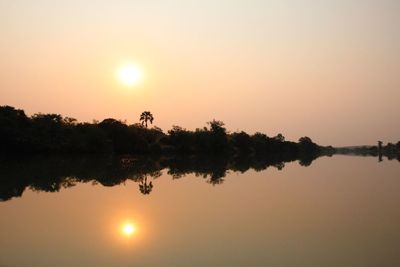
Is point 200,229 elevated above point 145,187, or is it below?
below

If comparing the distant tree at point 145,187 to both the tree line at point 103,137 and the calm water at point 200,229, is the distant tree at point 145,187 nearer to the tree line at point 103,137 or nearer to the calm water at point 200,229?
the calm water at point 200,229

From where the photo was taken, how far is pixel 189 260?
9.36 metres

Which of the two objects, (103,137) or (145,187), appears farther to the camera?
(103,137)

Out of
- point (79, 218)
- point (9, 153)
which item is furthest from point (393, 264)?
point (9, 153)

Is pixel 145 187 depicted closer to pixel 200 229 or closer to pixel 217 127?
pixel 200 229

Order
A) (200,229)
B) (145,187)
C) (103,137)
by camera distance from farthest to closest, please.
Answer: (103,137) → (145,187) → (200,229)

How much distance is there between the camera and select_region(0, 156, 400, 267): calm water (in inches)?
375

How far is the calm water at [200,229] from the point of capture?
31.3ft

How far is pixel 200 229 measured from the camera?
12625 mm

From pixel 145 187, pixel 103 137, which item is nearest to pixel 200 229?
pixel 145 187

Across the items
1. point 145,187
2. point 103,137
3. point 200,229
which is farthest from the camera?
point 103,137

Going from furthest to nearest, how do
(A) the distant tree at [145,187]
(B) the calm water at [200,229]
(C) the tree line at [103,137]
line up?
(C) the tree line at [103,137] → (A) the distant tree at [145,187] → (B) the calm water at [200,229]

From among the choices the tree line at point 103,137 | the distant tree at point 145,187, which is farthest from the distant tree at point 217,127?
the distant tree at point 145,187

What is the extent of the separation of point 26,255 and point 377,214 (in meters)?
11.4
